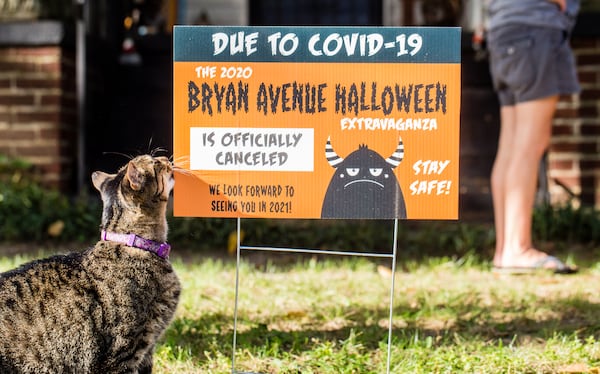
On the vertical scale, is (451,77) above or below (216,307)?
above

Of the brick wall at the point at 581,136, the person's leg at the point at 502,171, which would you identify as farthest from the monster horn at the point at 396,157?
the brick wall at the point at 581,136

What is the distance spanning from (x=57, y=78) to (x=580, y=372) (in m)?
4.89

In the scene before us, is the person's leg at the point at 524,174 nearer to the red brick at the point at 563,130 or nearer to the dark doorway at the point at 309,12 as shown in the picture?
the red brick at the point at 563,130

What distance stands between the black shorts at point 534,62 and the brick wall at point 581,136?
201 centimetres

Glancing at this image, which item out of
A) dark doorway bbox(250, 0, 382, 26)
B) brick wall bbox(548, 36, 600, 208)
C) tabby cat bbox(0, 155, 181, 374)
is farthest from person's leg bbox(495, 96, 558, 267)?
dark doorway bbox(250, 0, 382, 26)

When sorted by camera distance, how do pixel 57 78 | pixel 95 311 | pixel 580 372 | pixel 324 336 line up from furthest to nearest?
pixel 57 78 < pixel 324 336 < pixel 580 372 < pixel 95 311

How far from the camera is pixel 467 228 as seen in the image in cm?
590

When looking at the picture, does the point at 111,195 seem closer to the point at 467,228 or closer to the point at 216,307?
the point at 216,307

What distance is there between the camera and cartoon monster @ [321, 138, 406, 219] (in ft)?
8.80

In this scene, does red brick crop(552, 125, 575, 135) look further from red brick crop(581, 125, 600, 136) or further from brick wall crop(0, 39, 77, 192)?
brick wall crop(0, 39, 77, 192)

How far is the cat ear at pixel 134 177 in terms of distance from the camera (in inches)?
97.0

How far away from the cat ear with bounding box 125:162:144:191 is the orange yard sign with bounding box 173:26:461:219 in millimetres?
213

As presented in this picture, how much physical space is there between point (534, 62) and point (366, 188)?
2.27 metres

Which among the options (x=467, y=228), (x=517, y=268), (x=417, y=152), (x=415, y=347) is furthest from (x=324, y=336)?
(x=467, y=228)
